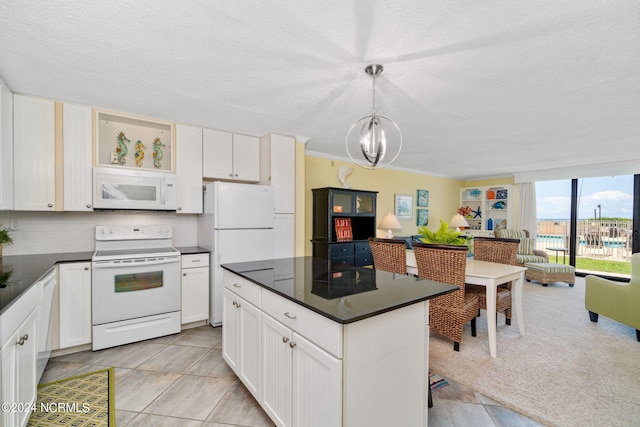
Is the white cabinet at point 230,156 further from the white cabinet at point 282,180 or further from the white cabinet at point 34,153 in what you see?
the white cabinet at point 34,153

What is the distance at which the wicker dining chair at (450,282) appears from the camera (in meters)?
2.61

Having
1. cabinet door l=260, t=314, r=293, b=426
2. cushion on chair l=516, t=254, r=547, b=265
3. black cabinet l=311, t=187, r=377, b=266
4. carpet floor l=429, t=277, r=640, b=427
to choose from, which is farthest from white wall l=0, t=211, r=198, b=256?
cushion on chair l=516, t=254, r=547, b=265

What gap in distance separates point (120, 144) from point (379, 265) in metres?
3.27

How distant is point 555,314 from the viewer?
3762mm

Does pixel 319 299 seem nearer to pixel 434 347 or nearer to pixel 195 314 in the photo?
pixel 434 347

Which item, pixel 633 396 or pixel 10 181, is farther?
pixel 10 181

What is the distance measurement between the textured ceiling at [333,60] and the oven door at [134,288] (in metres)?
1.61

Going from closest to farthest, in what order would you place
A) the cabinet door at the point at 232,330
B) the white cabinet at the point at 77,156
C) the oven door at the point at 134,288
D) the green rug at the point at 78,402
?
1. the green rug at the point at 78,402
2. the cabinet door at the point at 232,330
3. the oven door at the point at 134,288
4. the white cabinet at the point at 77,156

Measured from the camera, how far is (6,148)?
2.39 meters

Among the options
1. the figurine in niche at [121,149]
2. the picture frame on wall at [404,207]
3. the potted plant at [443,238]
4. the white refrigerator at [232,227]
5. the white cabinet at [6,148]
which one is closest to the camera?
the white cabinet at [6,148]

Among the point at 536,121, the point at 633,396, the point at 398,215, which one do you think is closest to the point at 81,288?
the point at 633,396

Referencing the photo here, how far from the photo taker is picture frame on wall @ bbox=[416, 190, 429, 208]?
680 centimetres

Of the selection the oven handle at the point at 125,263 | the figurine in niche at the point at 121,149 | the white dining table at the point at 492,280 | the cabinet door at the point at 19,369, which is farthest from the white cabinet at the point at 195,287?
the white dining table at the point at 492,280

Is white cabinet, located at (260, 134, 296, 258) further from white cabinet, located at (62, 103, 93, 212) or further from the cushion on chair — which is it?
the cushion on chair
